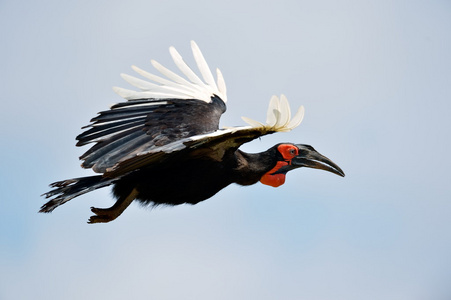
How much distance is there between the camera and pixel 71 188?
25.3 ft

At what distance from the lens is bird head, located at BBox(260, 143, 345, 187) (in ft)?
28.5

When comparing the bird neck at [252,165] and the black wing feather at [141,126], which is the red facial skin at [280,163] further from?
the black wing feather at [141,126]

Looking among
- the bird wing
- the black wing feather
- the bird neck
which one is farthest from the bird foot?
the bird neck

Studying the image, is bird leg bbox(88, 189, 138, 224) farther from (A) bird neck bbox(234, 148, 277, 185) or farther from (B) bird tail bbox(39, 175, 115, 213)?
(A) bird neck bbox(234, 148, 277, 185)

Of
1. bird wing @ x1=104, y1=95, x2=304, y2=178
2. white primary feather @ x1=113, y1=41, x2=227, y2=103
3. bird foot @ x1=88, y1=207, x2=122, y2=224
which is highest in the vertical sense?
white primary feather @ x1=113, y1=41, x2=227, y2=103

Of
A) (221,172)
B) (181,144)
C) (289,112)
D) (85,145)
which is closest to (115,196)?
(85,145)

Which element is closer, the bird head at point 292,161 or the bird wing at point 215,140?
the bird wing at point 215,140

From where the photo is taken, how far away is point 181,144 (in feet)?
22.1

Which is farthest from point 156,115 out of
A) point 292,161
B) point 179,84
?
point 292,161

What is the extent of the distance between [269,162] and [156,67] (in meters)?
1.87

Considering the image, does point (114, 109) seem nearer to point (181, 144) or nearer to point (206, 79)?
point (206, 79)

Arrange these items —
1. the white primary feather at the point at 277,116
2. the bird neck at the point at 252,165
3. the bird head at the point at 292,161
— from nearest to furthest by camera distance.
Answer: the white primary feather at the point at 277,116, the bird neck at the point at 252,165, the bird head at the point at 292,161

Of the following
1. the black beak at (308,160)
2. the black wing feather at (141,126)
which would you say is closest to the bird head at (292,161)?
the black beak at (308,160)

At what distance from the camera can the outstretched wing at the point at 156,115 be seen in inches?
307
